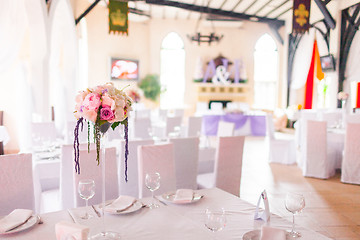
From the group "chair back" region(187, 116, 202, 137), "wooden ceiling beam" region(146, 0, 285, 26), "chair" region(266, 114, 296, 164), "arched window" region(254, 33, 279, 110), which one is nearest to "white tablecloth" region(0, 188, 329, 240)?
"chair back" region(187, 116, 202, 137)

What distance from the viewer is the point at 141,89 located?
39.3 ft

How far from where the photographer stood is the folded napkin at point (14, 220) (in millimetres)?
1613

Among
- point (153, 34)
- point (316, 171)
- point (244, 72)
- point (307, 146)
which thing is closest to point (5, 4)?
point (307, 146)

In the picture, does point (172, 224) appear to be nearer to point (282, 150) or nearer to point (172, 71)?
point (282, 150)

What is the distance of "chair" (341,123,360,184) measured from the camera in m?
4.79

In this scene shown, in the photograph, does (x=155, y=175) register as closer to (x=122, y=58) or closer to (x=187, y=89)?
(x=122, y=58)

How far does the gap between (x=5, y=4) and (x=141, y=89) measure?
7.88m

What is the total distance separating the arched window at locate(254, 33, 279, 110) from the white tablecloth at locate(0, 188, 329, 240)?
11.8 m

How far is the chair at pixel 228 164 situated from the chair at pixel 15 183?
5.84ft

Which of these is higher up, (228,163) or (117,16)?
(117,16)

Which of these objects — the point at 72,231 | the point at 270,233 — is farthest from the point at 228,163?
the point at 72,231

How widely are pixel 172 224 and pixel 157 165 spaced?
940mm

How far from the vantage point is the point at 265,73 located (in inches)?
530

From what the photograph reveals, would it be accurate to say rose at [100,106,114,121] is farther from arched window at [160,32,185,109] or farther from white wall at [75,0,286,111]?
arched window at [160,32,185,109]
